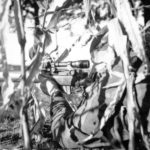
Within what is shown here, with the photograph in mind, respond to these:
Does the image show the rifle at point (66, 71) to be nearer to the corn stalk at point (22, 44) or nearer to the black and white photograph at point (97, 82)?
the black and white photograph at point (97, 82)

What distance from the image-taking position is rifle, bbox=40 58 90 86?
239cm

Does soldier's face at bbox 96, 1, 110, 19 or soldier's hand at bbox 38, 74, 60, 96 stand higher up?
soldier's face at bbox 96, 1, 110, 19

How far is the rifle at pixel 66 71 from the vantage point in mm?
2387

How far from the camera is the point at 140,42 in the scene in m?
1.38

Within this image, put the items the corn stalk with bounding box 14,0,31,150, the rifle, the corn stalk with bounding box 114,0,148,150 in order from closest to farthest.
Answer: the corn stalk with bounding box 14,0,31,150
the corn stalk with bounding box 114,0,148,150
the rifle

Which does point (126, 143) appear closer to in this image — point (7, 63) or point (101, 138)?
point (101, 138)

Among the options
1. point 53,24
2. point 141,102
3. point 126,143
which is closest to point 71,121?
Answer: point 126,143

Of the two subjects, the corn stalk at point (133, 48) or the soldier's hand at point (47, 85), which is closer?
the corn stalk at point (133, 48)

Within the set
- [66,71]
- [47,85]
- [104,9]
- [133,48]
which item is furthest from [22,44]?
[104,9]

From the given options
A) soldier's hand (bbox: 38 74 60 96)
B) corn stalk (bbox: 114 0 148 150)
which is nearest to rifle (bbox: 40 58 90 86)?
soldier's hand (bbox: 38 74 60 96)

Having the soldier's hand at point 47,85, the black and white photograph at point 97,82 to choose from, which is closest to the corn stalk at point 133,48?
the black and white photograph at point 97,82

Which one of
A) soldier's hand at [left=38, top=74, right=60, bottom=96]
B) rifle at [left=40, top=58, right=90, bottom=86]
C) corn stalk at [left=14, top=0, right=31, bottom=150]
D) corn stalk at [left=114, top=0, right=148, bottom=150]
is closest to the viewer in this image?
corn stalk at [left=14, top=0, right=31, bottom=150]

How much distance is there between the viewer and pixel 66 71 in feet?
8.24

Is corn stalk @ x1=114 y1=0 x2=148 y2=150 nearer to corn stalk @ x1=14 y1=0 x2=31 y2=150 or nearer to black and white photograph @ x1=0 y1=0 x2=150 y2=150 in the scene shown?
black and white photograph @ x1=0 y1=0 x2=150 y2=150
